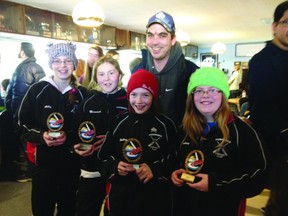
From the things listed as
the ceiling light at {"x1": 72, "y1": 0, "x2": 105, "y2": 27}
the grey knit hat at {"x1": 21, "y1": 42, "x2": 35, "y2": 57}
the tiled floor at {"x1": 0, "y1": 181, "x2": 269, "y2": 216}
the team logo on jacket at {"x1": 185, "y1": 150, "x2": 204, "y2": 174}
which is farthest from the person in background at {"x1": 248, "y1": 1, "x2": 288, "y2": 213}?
the grey knit hat at {"x1": 21, "y1": 42, "x2": 35, "y2": 57}

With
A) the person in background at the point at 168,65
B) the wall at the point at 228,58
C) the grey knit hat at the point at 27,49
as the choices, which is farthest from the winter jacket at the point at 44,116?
the wall at the point at 228,58

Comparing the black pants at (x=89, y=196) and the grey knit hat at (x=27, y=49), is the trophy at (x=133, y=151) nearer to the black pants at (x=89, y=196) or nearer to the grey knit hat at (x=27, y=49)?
the black pants at (x=89, y=196)

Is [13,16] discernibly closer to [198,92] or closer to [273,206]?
[198,92]

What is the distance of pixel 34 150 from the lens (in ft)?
5.59

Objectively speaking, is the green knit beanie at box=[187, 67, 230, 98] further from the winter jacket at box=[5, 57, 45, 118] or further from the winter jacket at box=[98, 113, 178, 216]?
the winter jacket at box=[5, 57, 45, 118]

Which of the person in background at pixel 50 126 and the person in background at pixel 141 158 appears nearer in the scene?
the person in background at pixel 141 158

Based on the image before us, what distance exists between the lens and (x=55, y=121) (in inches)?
64.1

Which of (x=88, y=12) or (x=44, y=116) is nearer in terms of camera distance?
(x=44, y=116)

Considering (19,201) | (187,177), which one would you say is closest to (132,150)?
(187,177)

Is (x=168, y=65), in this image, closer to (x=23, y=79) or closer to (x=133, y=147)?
(x=133, y=147)

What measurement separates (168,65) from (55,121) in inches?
29.8

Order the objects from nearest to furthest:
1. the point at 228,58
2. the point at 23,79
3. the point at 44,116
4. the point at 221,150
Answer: the point at 221,150, the point at 44,116, the point at 23,79, the point at 228,58

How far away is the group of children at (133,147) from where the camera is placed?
1.20m

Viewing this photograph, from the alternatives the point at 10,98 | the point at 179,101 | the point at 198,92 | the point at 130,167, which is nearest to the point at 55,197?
the point at 130,167
